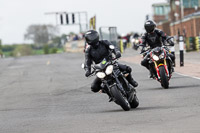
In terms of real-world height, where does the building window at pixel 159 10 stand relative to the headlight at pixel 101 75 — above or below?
above

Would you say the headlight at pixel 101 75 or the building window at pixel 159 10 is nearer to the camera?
the headlight at pixel 101 75

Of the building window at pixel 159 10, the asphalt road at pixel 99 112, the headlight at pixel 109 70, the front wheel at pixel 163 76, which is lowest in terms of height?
the asphalt road at pixel 99 112

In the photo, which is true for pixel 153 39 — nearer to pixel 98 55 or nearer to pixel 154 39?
pixel 154 39

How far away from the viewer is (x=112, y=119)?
9.05 meters

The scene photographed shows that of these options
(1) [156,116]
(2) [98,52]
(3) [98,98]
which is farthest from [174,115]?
(3) [98,98]

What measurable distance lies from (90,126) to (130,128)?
0.74 m

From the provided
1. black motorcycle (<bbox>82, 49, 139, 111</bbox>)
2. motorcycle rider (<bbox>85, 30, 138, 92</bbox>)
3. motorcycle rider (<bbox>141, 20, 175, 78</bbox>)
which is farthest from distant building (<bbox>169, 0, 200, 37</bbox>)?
black motorcycle (<bbox>82, 49, 139, 111</bbox>)

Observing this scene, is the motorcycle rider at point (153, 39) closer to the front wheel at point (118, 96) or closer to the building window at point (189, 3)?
the front wheel at point (118, 96)

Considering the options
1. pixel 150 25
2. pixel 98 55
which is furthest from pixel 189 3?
pixel 98 55

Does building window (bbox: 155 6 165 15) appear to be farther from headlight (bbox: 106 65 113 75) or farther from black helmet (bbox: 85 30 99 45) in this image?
headlight (bbox: 106 65 113 75)

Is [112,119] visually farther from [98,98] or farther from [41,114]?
[98,98]

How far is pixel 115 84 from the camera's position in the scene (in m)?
Result: 10.2

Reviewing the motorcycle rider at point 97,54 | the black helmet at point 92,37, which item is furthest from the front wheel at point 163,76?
the black helmet at point 92,37

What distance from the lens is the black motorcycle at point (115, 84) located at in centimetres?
1009
